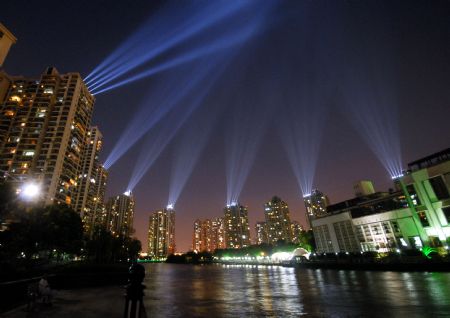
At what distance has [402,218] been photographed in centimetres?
5738

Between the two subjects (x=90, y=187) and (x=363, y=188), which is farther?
(x=90, y=187)

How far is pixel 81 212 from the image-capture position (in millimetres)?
130500

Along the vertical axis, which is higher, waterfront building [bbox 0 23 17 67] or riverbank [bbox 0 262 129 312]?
waterfront building [bbox 0 23 17 67]

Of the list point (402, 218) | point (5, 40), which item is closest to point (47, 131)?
point (5, 40)

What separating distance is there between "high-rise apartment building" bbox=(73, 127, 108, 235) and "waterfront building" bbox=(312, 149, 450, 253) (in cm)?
11635

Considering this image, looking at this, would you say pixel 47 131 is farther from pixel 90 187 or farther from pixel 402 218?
pixel 402 218

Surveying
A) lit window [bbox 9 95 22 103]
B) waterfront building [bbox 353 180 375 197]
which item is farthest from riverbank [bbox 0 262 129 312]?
lit window [bbox 9 95 22 103]

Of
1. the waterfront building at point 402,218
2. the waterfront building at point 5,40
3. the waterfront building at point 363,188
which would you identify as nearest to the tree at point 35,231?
the waterfront building at point 5,40

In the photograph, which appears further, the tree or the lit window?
the lit window

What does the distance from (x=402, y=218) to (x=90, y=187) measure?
146m

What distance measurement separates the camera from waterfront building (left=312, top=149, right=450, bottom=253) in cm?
4431

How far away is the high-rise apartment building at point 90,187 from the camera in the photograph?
13288 cm

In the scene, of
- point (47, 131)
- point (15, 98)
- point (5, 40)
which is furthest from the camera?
point (15, 98)

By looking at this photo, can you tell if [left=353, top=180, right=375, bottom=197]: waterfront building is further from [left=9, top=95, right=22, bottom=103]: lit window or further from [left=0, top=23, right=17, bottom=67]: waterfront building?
[left=9, top=95, right=22, bottom=103]: lit window
